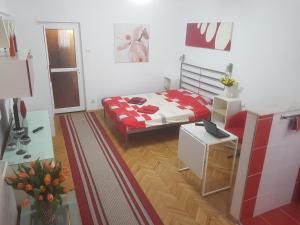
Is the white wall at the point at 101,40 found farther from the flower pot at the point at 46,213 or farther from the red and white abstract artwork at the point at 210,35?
the flower pot at the point at 46,213

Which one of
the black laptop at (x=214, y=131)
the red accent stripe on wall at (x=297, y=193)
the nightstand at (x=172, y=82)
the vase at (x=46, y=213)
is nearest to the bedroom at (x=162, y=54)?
the nightstand at (x=172, y=82)

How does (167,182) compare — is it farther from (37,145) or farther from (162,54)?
(162,54)

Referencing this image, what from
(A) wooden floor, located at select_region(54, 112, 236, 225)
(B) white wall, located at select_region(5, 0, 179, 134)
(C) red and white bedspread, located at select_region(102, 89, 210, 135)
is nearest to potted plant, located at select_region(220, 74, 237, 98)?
(C) red and white bedspread, located at select_region(102, 89, 210, 135)

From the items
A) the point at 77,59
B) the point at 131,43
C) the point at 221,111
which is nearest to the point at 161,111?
the point at 221,111

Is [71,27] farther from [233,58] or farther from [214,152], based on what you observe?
[214,152]

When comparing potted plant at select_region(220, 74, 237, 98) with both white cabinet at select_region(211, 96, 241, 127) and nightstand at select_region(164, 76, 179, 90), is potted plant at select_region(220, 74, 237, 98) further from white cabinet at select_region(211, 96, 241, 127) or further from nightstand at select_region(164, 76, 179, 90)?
nightstand at select_region(164, 76, 179, 90)

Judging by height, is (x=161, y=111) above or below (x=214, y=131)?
below

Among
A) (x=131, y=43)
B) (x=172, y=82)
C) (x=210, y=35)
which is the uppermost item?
(x=210, y=35)

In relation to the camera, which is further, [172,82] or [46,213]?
[172,82]

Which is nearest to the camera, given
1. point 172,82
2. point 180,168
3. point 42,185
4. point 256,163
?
point 42,185

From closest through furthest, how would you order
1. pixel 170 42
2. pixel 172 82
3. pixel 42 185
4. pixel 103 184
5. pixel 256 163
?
1. pixel 42 185
2. pixel 256 163
3. pixel 103 184
4. pixel 172 82
5. pixel 170 42

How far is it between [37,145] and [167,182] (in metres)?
1.67

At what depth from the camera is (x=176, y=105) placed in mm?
4609

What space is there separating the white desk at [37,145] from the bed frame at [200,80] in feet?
4.93
